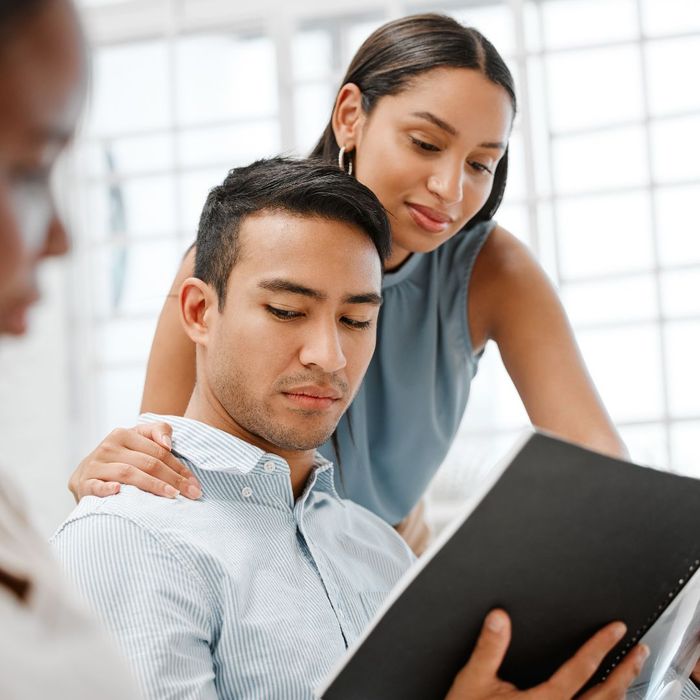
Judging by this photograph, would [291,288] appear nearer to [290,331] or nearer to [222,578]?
[290,331]

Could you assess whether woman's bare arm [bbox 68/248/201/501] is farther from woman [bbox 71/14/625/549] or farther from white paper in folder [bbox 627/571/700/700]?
white paper in folder [bbox 627/571/700/700]

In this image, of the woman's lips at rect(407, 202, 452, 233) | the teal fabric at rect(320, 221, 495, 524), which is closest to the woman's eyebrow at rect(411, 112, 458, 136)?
the woman's lips at rect(407, 202, 452, 233)

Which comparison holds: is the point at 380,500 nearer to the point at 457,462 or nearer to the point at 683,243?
the point at 457,462

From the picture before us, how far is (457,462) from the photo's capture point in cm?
407

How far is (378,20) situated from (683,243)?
1.50m

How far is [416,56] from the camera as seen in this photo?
170 centimetres

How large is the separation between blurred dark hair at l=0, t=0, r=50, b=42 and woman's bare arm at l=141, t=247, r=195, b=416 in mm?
1263

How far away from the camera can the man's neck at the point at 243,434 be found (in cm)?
143

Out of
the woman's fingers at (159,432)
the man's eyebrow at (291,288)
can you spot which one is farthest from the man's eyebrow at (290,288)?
the woman's fingers at (159,432)

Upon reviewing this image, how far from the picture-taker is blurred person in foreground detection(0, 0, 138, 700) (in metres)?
0.43

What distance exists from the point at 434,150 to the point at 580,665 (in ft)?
2.80

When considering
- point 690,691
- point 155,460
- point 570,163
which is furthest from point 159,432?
point 570,163

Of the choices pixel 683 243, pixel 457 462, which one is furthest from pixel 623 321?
pixel 457 462

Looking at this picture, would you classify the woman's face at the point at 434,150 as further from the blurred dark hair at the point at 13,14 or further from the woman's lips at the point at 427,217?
the blurred dark hair at the point at 13,14
